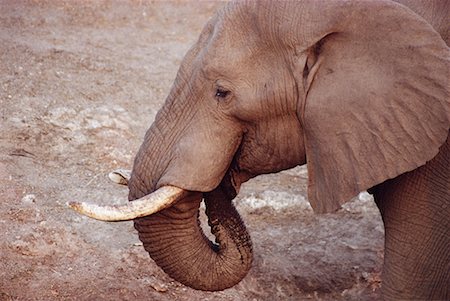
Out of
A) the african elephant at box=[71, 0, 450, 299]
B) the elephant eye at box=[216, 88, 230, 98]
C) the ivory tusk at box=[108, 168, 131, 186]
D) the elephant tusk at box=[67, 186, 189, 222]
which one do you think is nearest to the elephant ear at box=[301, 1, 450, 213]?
the african elephant at box=[71, 0, 450, 299]

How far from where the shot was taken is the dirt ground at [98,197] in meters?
6.11

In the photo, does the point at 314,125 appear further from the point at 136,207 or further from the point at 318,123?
the point at 136,207

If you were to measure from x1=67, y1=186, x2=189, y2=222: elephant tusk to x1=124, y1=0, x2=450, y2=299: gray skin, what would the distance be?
0.06 meters

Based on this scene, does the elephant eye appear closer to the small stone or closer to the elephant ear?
the elephant ear

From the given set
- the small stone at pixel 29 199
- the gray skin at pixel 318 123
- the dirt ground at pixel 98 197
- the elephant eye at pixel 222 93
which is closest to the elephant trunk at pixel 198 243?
the gray skin at pixel 318 123

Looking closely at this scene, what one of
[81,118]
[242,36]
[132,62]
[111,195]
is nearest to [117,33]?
[132,62]

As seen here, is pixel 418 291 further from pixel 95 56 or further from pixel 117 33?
pixel 117 33

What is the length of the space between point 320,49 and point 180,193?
0.88 m

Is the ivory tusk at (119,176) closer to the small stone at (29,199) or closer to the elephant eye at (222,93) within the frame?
the elephant eye at (222,93)

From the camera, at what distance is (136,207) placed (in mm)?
4551

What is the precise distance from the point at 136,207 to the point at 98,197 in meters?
2.33

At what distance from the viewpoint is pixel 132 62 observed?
29.1 feet

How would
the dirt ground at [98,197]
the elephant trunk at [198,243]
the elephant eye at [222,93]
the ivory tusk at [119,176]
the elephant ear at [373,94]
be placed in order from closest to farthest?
the elephant ear at [373,94] → the elephant eye at [222,93] → the elephant trunk at [198,243] → the ivory tusk at [119,176] → the dirt ground at [98,197]

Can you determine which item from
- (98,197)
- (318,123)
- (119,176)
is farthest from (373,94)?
(98,197)
